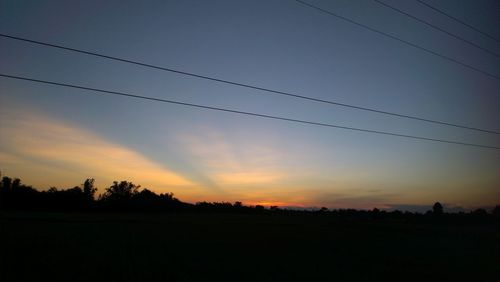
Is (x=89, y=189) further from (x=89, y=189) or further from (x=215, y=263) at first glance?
(x=215, y=263)

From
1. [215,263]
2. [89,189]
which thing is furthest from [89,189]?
[215,263]

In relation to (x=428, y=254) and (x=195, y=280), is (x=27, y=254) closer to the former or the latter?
(x=195, y=280)

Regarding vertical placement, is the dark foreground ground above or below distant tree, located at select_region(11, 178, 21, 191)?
below

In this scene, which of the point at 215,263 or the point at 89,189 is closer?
the point at 215,263

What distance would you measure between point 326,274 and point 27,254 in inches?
679

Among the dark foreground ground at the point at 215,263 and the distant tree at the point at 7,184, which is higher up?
the distant tree at the point at 7,184

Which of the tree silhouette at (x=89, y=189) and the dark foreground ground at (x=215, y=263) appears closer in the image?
the dark foreground ground at (x=215, y=263)

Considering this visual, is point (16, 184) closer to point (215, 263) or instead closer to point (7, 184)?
point (7, 184)

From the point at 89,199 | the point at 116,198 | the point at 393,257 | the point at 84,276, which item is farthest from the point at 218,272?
the point at 116,198

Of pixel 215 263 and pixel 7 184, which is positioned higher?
pixel 7 184

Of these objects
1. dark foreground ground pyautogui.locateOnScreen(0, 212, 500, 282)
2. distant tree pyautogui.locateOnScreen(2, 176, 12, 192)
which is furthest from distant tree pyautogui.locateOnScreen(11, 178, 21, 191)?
dark foreground ground pyautogui.locateOnScreen(0, 212, 500, 282)

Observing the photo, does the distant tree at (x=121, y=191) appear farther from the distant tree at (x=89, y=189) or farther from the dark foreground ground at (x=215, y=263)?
the dark foreground ground at (x=215, y=263)

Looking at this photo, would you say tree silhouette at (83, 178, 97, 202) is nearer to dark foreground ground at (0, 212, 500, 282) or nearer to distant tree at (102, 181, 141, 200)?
distant tree at (102, 181, 141, 200)

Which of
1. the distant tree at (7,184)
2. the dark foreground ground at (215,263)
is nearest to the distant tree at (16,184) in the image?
the distant tree at (7,184)
